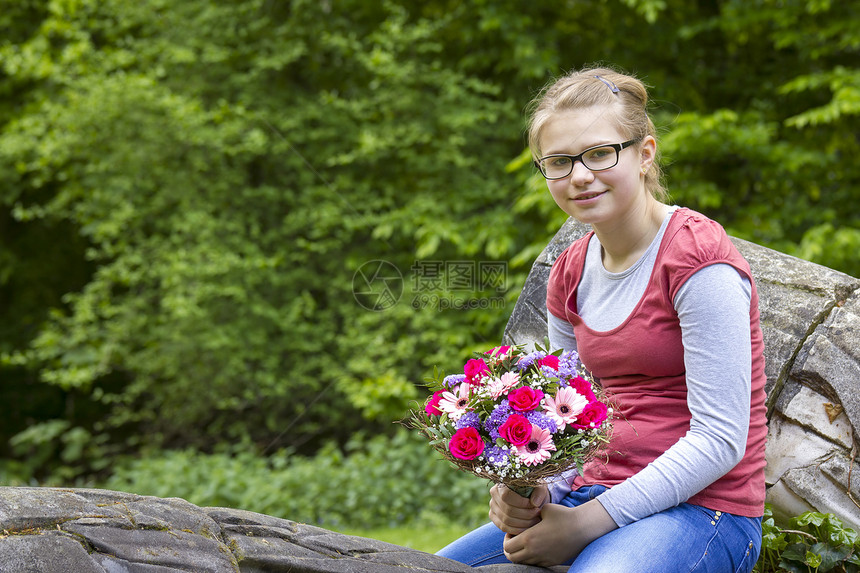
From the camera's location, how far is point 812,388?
2.29 m

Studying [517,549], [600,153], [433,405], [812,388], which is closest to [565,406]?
[433,405]

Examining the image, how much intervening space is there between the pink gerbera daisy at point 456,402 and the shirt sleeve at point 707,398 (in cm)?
39

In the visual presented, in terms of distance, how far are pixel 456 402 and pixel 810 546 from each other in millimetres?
1256

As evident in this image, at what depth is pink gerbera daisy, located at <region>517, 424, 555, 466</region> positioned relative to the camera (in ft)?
4.97

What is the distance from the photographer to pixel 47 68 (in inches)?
265

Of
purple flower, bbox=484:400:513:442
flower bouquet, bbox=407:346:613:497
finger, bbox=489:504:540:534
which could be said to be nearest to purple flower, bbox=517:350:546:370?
flower bouquet, bbox=407:346:613:497

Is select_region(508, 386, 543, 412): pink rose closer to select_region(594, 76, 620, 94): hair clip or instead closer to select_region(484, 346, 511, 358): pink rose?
select_region(484, 346, 511, 358): pink rose

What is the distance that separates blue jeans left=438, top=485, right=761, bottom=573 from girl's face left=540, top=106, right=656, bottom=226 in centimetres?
69

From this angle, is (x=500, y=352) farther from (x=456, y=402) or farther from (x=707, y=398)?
(x=707, y=398)

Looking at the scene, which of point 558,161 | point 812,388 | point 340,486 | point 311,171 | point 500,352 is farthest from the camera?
point 311,171

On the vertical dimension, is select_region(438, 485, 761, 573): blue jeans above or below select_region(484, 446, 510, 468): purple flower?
below

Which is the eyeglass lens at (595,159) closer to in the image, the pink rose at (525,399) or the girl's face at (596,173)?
the girl's face at (596,173)

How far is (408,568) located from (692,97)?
5.68m

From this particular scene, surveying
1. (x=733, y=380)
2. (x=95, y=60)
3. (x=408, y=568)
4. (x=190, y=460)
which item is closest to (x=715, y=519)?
(x=733, y=380)
